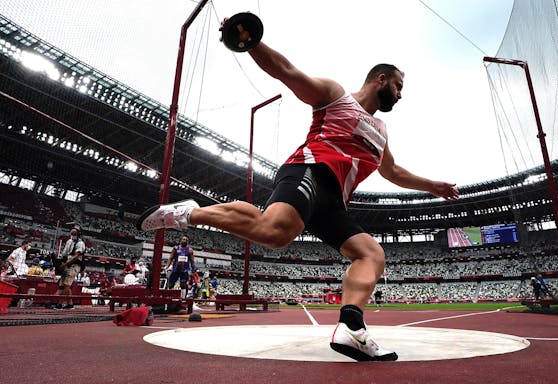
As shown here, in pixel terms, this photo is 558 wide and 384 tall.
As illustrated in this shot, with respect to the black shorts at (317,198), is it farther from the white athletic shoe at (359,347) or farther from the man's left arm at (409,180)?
the man's left arm at (409,180)

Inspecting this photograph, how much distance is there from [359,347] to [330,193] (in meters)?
0.86

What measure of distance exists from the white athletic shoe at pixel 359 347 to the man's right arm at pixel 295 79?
132 centimetres

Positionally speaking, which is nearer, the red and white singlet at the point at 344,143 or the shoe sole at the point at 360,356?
the shoe sole at the point at 360,356

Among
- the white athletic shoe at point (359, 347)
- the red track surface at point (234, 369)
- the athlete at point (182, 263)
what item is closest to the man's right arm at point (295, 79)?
the white athletic shoe at point (359, 347)

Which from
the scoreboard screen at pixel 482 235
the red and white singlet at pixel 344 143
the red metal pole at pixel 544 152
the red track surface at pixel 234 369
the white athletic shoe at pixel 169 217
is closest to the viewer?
the red track surface at pixel 234 369

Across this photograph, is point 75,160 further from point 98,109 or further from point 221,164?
point 221,164

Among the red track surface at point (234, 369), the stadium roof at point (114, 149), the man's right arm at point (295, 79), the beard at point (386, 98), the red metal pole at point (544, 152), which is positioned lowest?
the red track surface at point (234, 369)

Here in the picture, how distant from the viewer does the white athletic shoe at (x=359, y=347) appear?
1687 millimetres

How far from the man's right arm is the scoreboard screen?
146 feet

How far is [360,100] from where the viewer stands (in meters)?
2.36

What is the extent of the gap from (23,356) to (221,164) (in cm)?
2856

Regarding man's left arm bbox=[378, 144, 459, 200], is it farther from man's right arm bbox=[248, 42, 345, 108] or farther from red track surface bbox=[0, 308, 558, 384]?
red track surface bbox=[0, 308, 558, 384]

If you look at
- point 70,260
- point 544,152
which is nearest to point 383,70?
point 70,260

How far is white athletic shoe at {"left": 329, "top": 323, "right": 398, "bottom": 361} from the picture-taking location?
1687 millimetres
